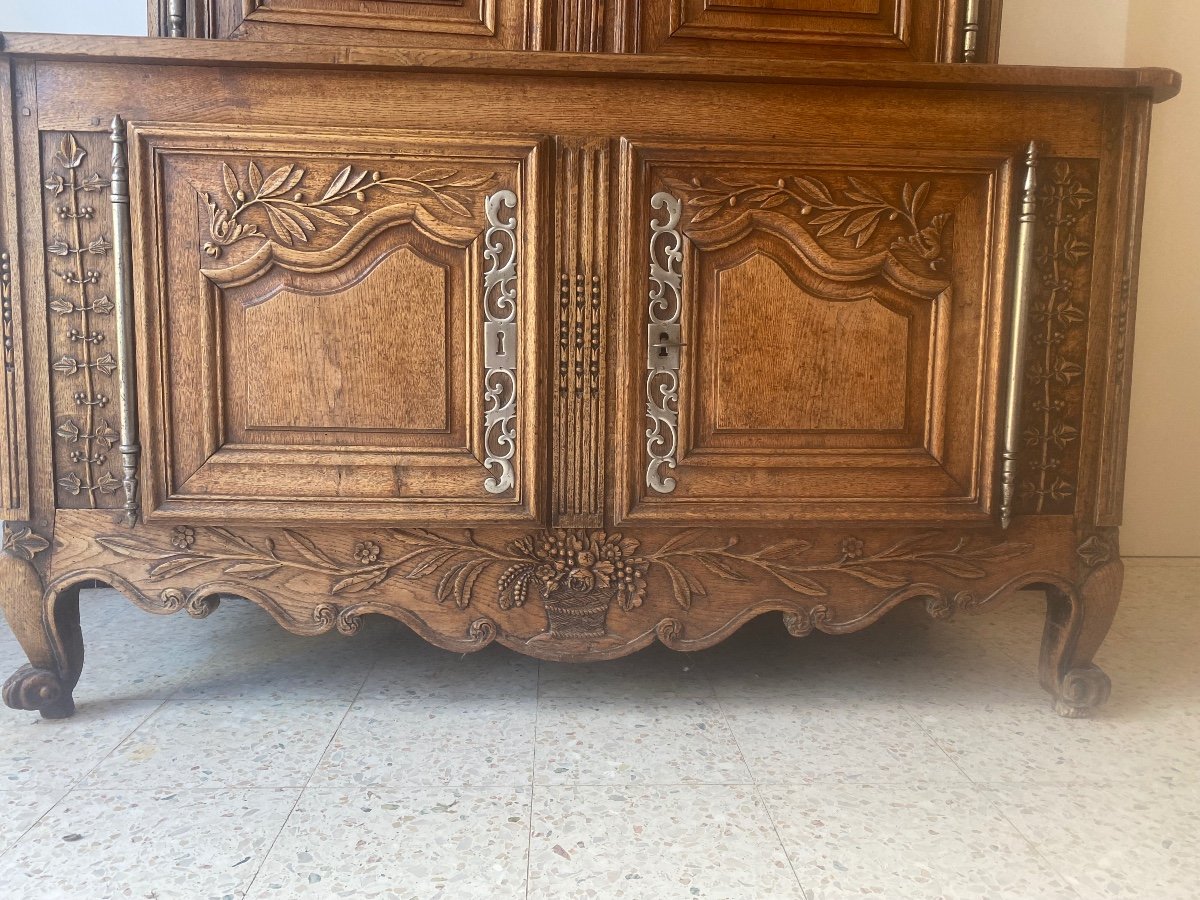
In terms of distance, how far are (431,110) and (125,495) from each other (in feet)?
2.22

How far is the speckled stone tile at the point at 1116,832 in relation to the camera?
91 centimetres

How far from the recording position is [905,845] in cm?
96

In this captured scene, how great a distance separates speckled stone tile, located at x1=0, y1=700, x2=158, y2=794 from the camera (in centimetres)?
109

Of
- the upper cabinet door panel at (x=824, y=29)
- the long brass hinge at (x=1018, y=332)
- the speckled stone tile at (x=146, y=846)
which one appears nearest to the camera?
the speckled stone tile at (x=146, y=846)

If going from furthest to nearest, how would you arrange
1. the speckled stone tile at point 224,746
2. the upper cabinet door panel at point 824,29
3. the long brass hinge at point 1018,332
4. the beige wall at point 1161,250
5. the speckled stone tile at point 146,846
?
the beige wall at point 1161,250
the upper cabinet door panel at point 824,29
the long brass hinge at point 1018,332
the speckled stone tile at point 224,746
the speckled stone tile at point 146,846

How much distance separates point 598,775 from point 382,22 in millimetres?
1109

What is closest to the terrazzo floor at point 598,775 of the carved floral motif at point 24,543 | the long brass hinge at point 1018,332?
the carved floral motif at point 24,543

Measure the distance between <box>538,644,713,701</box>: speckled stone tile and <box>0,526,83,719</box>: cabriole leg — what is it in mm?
697

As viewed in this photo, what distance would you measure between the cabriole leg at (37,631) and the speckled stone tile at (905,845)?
1009mm

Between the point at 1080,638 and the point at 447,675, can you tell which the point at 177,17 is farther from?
the point at 1080,638

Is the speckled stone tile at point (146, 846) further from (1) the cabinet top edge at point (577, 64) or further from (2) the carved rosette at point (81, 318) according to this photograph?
(1) the cabinet top edge at point (577, 64)

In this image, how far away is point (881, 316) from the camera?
121 centimetres

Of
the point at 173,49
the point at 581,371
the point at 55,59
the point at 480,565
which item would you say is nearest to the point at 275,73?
the point at 173,49

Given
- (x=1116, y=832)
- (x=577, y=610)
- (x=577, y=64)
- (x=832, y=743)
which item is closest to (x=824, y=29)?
(x=577, y=64)
